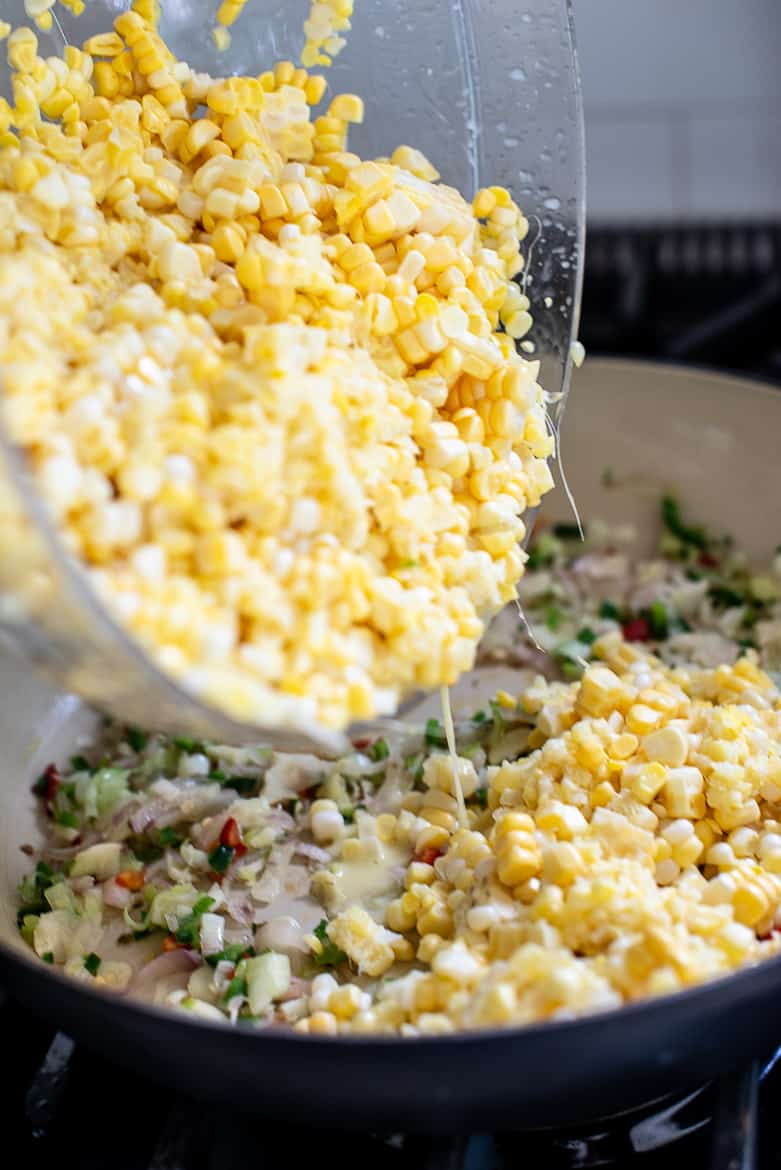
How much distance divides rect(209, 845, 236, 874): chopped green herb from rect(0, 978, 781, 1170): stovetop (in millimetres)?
193

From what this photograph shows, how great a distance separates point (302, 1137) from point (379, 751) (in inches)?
16.4

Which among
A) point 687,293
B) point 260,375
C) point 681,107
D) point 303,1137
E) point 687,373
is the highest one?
point 260,375

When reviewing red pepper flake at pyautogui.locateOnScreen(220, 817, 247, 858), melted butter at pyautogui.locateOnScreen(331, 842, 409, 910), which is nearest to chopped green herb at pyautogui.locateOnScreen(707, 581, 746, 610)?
melted butter at pyautogui.locateOnScreen(331, 842, 409, 910)

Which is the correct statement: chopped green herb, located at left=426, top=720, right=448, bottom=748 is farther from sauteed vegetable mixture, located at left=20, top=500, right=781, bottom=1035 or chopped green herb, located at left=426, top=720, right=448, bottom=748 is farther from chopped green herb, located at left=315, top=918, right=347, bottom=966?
chopped green herb, located at left=315, top=918, right=347, bottom=966

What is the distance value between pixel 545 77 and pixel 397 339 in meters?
0.36

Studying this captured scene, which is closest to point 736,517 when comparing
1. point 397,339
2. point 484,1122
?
point 397,339

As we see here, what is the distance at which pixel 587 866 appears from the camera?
0.93 metres

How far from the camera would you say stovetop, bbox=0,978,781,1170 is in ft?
2.97

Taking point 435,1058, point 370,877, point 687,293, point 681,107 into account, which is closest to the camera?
point 435,1058

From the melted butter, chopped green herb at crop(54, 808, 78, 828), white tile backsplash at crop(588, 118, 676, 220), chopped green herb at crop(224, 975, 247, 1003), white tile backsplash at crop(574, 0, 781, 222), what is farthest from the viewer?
white tile backsplash at crop(588, 118, 676, 220)

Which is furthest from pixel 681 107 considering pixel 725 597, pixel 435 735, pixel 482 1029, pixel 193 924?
pixel 482 1029

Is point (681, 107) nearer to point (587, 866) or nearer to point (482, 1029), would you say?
point (587, 866)

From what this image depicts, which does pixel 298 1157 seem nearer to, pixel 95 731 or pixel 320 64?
pixel 95 731

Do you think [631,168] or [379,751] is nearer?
[379,751]
